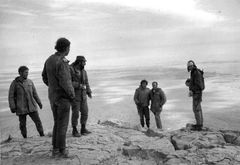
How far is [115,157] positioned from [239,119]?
51.8 feet

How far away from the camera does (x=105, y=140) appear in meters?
7.09

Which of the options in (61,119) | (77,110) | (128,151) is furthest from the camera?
(77,110)

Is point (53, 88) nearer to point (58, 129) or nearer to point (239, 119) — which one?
point (58, 129)

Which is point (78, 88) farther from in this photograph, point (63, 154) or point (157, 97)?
point (157, 97)

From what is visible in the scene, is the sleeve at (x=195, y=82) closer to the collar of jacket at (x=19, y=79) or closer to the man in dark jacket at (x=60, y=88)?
the man in dark jacket at (x=60, y=88)

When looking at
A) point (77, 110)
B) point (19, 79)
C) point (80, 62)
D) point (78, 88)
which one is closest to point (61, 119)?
point (77, 110)

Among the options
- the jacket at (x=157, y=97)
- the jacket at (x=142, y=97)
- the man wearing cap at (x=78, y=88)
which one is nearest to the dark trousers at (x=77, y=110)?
the man wearing cap at (x=78, y=88)

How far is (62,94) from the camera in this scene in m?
5.30

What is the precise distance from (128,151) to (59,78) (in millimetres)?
2325

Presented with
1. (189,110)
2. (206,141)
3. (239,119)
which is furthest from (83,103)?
(189,110)

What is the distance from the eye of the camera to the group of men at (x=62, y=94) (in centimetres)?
528

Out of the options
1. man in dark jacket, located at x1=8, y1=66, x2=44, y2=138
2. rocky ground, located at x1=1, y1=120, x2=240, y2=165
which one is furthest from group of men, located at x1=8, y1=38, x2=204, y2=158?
rocky ground, located at x1=1, y1=120, x2=240, y2=165

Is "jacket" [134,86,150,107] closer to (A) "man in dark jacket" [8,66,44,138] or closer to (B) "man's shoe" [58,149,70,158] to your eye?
(A) "man in dark jacket" [8,66,44,138]

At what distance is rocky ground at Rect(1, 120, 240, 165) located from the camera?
5.41 metres
